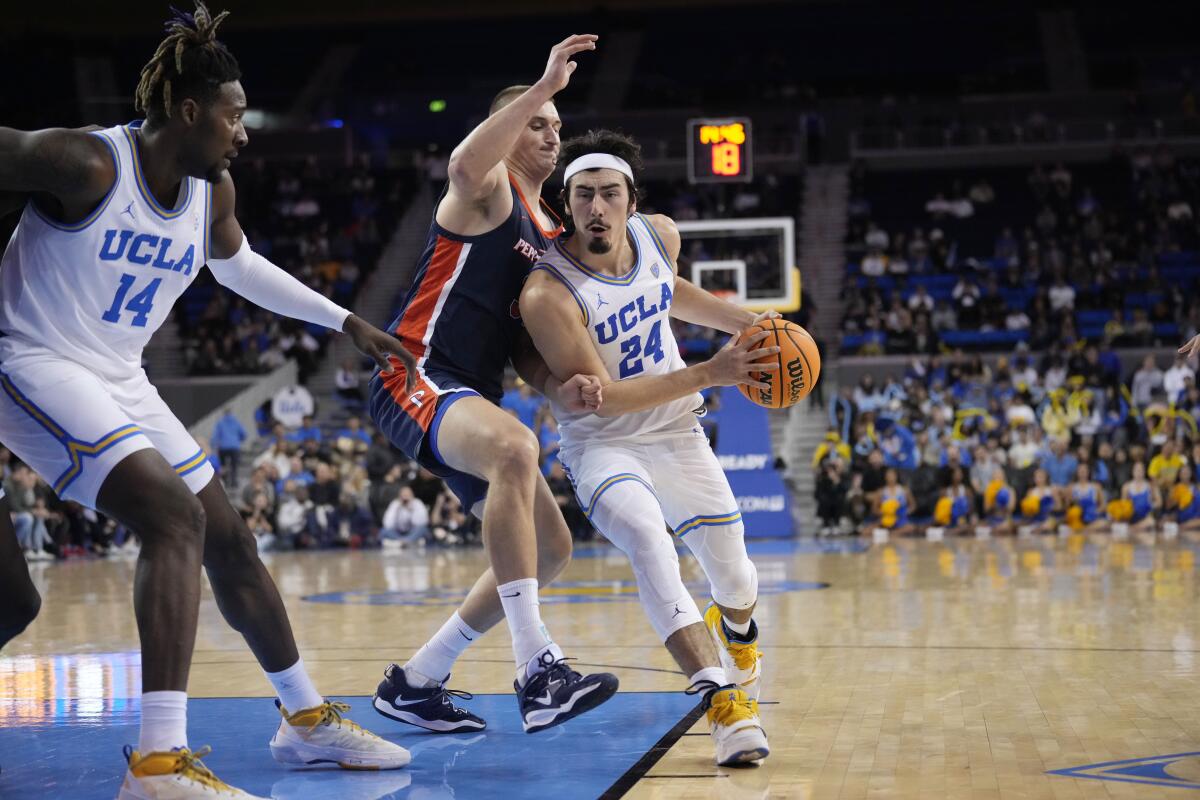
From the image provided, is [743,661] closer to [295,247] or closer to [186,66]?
[186,66]

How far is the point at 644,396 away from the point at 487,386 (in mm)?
640

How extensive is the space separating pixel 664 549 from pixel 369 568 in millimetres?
8886

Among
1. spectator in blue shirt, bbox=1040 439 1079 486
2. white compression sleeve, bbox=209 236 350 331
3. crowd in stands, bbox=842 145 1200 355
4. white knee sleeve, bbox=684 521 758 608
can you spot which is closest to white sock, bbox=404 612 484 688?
white knee sleeve, bbox=684 521 758 608

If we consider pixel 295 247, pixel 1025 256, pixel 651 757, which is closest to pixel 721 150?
pixel 651 757

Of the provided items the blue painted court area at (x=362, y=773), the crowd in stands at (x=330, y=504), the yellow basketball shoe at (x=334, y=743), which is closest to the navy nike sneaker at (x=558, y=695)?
the blue painted court area at (x=362, y=773)

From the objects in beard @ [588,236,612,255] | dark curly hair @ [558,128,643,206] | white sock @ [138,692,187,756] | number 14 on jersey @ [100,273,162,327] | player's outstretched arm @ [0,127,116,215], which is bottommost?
white sock @ [138,692,187,756]

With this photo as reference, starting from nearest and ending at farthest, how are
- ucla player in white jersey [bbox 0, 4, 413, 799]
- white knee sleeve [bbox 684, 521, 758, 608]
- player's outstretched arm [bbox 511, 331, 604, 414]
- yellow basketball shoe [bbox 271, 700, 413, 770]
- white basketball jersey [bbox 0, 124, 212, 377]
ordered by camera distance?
ucla player in white jersey [bbox 0, 4, 413, 799]
white basketball jersey [bbox 0, 124, 212, 377]
yellow basketball shoe [bbox 271, 700, 413, 770]
player's outstretched arm [bbox 511, 331, 604, 414]
white knee sleeve [bbox 684, 521, 758, 608]

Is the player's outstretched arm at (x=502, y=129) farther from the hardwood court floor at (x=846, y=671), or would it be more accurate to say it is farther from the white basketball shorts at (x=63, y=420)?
the hardwood court floor at (x=846, y=671)

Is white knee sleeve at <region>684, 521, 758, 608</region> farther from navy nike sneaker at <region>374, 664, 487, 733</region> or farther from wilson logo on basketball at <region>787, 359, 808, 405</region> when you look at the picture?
navy nike sneaker at <region>374, 664, 487, 733</region>

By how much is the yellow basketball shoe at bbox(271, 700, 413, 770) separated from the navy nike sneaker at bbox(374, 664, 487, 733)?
564mm

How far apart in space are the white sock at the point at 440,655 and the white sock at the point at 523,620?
25.7 inches

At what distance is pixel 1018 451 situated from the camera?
1653 centimetres

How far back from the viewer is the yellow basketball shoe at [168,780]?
3514 mm

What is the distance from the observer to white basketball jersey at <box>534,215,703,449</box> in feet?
16.0
